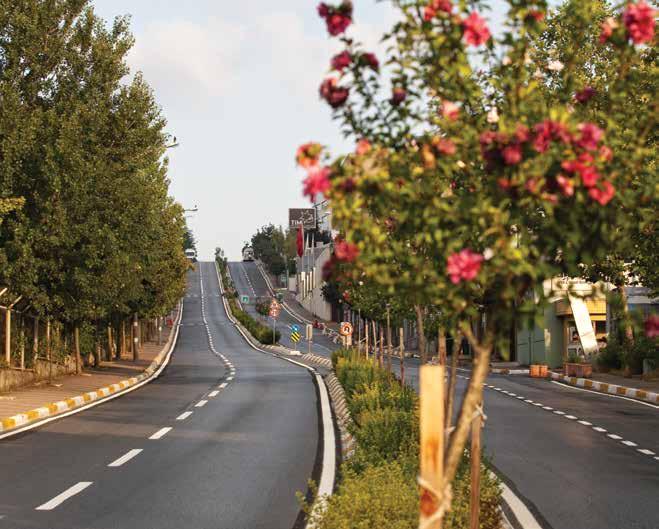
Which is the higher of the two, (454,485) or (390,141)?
(390,141)

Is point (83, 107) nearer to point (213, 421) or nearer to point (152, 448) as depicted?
point (213, 421)

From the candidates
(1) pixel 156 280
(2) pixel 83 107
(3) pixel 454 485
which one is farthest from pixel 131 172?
(3) pixel 454 485

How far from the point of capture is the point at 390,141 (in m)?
5.60

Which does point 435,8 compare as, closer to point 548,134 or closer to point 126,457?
point 548,134

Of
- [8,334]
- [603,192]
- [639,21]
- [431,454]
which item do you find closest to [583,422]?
[8,334]

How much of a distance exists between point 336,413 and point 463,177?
689 inches

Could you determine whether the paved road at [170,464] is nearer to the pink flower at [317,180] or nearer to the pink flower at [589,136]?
the pink flower at [317,180]

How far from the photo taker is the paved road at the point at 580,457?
11.7 meters

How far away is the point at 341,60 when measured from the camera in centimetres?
540

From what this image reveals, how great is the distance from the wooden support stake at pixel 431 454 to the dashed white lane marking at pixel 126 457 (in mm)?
10504

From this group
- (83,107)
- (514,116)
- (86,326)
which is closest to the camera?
(514,116)

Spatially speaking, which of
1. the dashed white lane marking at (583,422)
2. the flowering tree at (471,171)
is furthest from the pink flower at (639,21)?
the dashed white lane marking at (583,422)

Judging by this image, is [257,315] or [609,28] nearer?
[609,28]

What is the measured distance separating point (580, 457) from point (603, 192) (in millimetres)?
12350
